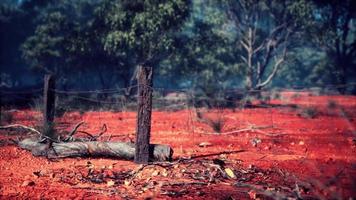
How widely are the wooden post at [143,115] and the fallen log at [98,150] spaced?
0.23 m

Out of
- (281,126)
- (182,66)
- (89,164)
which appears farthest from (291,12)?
(89,164)

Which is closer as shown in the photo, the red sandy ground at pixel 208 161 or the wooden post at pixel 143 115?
the red sandy ground at pixel 208 161

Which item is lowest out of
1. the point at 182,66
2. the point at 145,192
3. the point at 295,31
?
the point at 145,192

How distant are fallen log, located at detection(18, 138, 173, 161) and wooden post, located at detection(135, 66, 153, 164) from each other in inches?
8.9

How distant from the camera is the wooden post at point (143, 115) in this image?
6707mm

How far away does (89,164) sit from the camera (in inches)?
267

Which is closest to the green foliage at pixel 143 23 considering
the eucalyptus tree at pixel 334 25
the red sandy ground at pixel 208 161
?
the red sandy ground at pixel 208 161

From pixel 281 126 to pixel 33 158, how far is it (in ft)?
28.0

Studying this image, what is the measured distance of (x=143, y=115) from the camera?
22.0 ft

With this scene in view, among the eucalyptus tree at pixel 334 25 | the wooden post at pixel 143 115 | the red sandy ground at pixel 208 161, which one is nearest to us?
the red sandy ground at pixel 208 161

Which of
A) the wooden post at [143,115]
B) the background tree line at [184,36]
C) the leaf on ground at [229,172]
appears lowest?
the leaf on ground at [229,172]

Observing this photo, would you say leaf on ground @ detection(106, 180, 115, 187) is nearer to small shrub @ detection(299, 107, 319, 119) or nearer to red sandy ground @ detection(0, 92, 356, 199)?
red sandy ground @ detection(0, 92, 356, 199)

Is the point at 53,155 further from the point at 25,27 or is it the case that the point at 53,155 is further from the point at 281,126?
the point at 25,27

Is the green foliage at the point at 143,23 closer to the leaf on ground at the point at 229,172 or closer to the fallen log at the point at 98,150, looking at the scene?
the fallen log at the point at 98,150
